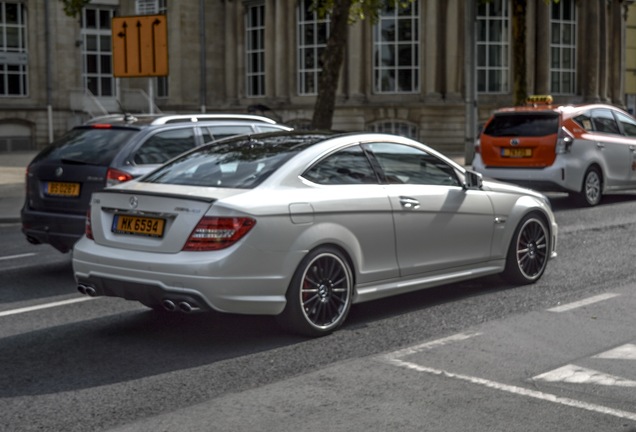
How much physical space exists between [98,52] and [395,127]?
12.8 meters

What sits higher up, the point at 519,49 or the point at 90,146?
the point at 519,49

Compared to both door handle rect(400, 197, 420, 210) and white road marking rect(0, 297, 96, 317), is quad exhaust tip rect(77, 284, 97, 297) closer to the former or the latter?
white road marking rect(0, 297, 96, 317)

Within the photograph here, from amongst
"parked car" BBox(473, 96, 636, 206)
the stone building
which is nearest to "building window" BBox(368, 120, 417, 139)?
the stone building

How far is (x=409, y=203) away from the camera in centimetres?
827

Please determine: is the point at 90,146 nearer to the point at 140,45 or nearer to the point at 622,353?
the point at 622,353

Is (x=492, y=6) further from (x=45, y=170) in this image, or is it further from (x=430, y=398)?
(x=430, y=398)

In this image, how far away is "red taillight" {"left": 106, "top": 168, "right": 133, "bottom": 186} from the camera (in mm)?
10212

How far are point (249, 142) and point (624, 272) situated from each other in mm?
4209

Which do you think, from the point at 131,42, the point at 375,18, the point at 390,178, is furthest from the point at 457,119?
the point at 390,178

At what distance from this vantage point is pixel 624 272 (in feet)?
34.3

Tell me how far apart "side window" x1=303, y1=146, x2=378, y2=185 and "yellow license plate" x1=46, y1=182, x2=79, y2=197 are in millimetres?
3368

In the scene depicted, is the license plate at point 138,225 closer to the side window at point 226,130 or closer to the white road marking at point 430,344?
the white road marking at point 430,344

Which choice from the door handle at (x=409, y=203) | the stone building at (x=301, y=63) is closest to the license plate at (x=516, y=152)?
the door handle at (x=409, y=203)

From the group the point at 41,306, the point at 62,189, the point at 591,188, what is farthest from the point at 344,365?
the point at 591,188
